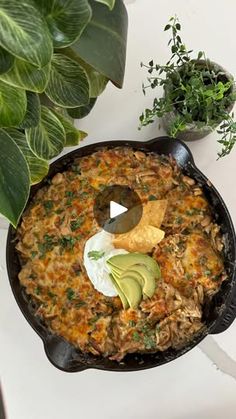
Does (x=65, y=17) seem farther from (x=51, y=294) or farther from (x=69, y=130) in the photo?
(x=51, y=294)

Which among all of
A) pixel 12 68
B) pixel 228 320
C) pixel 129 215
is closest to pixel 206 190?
pixel 129 215

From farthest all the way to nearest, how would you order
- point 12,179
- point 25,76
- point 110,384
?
point 110,384, point 12,179, point 25,76

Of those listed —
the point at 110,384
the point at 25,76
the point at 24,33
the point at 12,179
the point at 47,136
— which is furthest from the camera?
the point at 110,384

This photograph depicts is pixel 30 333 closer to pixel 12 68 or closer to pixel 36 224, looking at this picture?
pixel 36 224

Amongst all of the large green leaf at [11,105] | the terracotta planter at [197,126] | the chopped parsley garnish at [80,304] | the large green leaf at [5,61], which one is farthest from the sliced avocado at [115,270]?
the large green leaf at [5,61]

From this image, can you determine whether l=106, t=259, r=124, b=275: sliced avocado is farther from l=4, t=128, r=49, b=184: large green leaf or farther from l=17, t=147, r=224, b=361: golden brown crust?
l=4, t=128, r=49, b=184: large green leaf

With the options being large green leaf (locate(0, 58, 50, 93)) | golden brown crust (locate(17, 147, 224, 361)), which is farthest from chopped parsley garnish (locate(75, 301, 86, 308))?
large green leaf (locate(0, 58, 50, 93))

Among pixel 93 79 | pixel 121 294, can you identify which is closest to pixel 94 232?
pixel 121 294

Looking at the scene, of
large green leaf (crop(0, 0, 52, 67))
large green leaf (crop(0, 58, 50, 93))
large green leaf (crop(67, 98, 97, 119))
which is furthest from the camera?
large green leaf (crop(67, 98, 97, 119))
